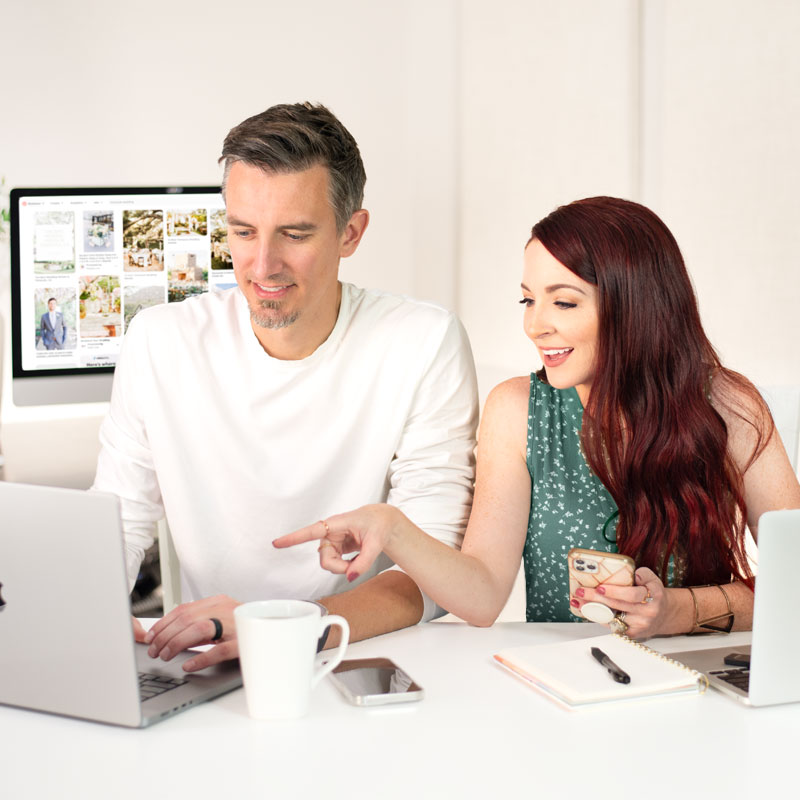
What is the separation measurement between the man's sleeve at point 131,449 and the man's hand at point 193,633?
0.53m

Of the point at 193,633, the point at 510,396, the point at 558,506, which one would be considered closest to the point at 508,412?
the point at 510,396

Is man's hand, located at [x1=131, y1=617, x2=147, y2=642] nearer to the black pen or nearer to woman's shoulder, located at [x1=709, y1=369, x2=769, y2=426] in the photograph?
the black pen

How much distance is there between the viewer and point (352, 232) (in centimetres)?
180

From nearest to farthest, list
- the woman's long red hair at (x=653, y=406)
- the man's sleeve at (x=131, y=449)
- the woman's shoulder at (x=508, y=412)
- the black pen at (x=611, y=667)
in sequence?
1. the black pen at (x=611, y=667)
2. the woman's long red hair at (x=653, y=406)
3. the woman's shoulder at (x=508, y=412)
4. the man's sleeve at (x=131, y=449)

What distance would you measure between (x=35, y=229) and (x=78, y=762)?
2.05 m

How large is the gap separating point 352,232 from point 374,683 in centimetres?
94

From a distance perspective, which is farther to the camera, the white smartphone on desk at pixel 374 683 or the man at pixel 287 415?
the man at pixel 287 415

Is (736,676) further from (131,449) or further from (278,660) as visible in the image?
(131,449)

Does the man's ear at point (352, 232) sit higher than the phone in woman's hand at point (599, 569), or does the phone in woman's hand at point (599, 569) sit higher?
the man's ear at point (352, 232)

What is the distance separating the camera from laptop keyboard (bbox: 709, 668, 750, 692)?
3.56 ft

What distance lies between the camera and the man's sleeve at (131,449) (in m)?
1.72

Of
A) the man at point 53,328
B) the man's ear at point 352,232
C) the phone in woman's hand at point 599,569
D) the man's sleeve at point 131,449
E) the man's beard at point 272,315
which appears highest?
the man's ear at point 352,232

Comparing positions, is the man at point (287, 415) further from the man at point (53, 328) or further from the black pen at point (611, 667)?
the man at point (53, 328)

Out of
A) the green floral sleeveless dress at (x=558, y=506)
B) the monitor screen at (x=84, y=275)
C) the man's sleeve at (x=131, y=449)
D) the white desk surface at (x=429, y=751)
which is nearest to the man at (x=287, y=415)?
the man's sleeve at (x=131, y=449)
